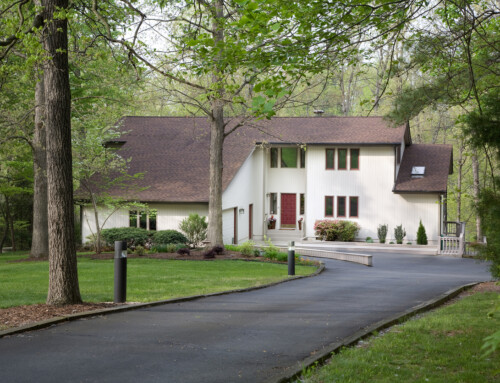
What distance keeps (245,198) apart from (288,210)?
5.18 metres

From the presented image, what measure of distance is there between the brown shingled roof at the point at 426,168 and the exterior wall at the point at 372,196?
2.19 feet

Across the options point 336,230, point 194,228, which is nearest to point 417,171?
point 336,230

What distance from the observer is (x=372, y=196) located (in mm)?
39969

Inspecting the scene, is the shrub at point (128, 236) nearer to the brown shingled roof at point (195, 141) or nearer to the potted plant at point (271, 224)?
the brown shingled roof at point (195, 141)

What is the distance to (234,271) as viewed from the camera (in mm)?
21344

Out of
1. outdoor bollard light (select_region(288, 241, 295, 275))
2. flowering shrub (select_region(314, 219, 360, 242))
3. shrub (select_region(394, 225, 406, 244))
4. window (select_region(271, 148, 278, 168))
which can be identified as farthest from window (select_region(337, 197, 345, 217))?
outdoor bollard light (select_region(288, 241, 295, 275))

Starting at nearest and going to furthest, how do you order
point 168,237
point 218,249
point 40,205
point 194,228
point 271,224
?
1. point 218,249
2. point 40,205
3. point 168,237
4. point 194,228
5. point 271,224

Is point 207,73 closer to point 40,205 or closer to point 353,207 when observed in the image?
point 40,205

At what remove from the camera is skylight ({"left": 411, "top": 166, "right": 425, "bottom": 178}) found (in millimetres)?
40066

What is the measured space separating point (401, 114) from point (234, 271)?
7.98m

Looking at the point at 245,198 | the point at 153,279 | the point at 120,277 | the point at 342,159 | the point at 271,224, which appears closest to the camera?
the point at 120,277

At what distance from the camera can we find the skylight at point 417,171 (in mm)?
40066

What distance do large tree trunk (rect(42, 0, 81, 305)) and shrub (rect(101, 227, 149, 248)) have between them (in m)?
20.6

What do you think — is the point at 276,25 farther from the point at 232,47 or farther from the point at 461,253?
the point at 461,253
